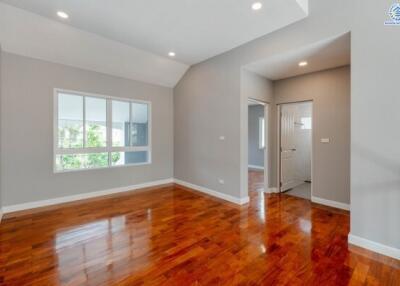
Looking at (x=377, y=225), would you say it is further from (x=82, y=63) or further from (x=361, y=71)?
(x=82, y=63)

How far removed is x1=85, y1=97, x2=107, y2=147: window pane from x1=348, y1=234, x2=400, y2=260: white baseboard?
186 inches

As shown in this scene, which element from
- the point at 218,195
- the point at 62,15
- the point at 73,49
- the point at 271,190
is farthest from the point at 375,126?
the point at 73,49

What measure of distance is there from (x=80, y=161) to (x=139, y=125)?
158 cm

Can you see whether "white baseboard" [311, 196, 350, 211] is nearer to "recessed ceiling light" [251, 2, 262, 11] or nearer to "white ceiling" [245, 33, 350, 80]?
"white ceiling" [245, 33, 350, 80]

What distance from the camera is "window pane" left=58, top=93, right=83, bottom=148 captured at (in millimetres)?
3963

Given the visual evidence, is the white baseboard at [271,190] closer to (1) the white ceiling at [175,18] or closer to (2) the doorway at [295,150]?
(2) the doorway at [295,150]

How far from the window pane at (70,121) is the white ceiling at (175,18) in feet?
4.93

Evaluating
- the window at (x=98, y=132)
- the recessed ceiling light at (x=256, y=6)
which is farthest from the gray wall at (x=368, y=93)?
the window at (x=98, y=132)

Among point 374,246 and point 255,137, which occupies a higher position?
point 255,137

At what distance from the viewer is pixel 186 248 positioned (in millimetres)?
2369

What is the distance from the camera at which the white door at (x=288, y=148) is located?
470 centimetres

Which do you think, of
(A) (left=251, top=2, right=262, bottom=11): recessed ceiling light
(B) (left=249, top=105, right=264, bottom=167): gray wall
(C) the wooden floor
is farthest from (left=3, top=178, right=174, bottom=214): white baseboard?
(A) (left=251, top=2, right=262, bottom=11): recessed ceiling light

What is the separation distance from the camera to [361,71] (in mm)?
2363

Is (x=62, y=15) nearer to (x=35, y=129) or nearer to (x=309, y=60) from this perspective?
(x=35, y=129)
